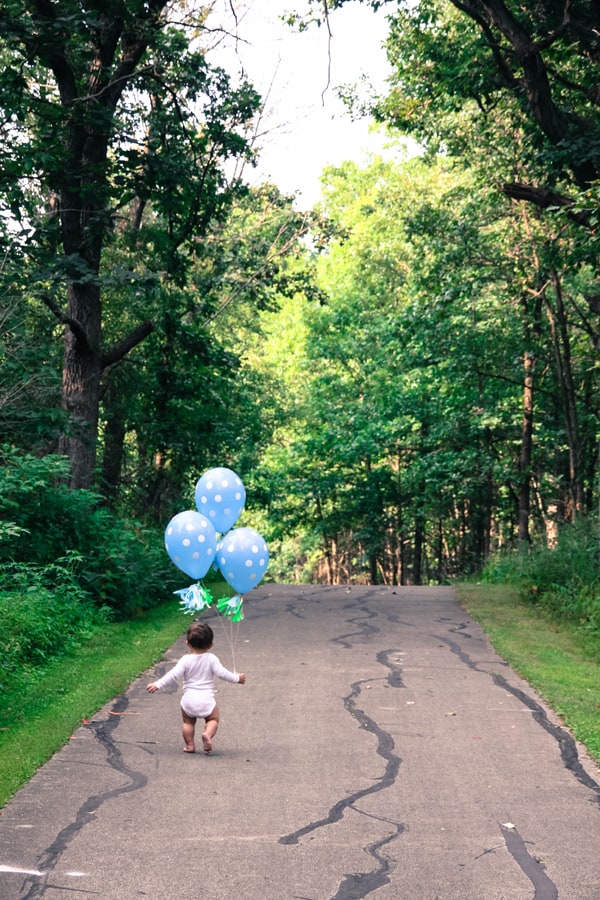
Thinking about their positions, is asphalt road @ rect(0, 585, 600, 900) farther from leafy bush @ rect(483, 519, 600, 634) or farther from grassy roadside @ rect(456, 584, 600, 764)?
leafy bush @ rect(483, 519, 600, 634)

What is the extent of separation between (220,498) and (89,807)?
5.97m

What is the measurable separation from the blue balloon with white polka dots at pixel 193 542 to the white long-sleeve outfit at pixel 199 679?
10.1 feet

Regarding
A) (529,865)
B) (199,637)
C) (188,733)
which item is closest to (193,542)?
(199,637)

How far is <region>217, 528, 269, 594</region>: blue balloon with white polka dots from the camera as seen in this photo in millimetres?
11070

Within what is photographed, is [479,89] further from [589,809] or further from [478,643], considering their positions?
[589,809]

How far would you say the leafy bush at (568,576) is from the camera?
15969 mm

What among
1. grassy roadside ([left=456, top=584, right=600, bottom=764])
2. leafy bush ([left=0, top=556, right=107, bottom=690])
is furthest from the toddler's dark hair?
grassy roadside ([left=456, top=584, right=600, bottom=764])

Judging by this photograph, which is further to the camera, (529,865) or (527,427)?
(527,427)

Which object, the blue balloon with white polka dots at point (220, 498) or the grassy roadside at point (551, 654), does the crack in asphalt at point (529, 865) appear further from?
the blue balloon with white polka dots at point (220, 498)

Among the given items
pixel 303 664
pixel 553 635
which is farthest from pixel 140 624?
pixel 553 635

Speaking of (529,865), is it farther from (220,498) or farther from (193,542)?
(220,498)

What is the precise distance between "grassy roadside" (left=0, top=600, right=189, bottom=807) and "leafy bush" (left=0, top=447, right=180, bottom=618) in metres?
0.80

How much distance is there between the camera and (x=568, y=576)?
58.7 feet

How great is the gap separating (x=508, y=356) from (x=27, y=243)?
1448 centimetres
